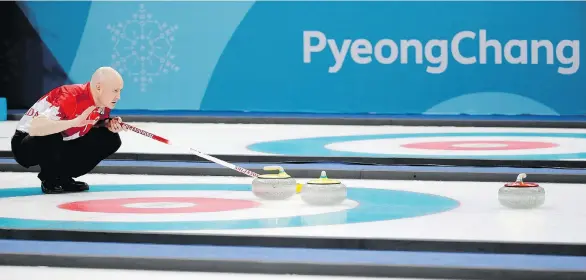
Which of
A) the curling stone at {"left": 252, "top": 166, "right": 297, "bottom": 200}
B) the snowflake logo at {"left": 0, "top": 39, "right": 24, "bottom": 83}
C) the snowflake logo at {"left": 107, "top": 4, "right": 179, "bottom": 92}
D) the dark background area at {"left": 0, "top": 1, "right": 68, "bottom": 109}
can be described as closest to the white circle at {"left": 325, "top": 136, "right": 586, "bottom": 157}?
the curling stone at {"left": 252, "top": 166, "right": 297, "bottom": 200}

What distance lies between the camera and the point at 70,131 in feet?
19.4

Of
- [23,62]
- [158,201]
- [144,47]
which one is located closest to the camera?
[158,201]

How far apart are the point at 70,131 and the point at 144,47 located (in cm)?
600

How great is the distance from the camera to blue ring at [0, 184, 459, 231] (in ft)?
15.5

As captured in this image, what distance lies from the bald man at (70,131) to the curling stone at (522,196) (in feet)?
6.07

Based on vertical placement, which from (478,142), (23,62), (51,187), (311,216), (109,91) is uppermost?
(23,62)

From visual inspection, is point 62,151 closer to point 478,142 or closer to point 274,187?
point 274,187

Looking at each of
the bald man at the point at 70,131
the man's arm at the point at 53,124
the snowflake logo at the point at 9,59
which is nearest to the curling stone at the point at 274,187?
the bald man at the point at 70,131

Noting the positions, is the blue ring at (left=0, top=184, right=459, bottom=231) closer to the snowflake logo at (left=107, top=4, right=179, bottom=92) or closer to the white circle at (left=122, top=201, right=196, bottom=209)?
the white circle at (left=122, top=201, right=196, bottom=209)

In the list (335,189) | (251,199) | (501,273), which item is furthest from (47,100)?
(501,273)

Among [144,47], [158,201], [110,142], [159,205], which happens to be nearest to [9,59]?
[144,47]

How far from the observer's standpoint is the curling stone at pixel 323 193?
17.6ft

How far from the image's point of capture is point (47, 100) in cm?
583

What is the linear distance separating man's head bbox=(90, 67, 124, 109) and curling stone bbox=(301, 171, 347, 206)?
3.37 ft
